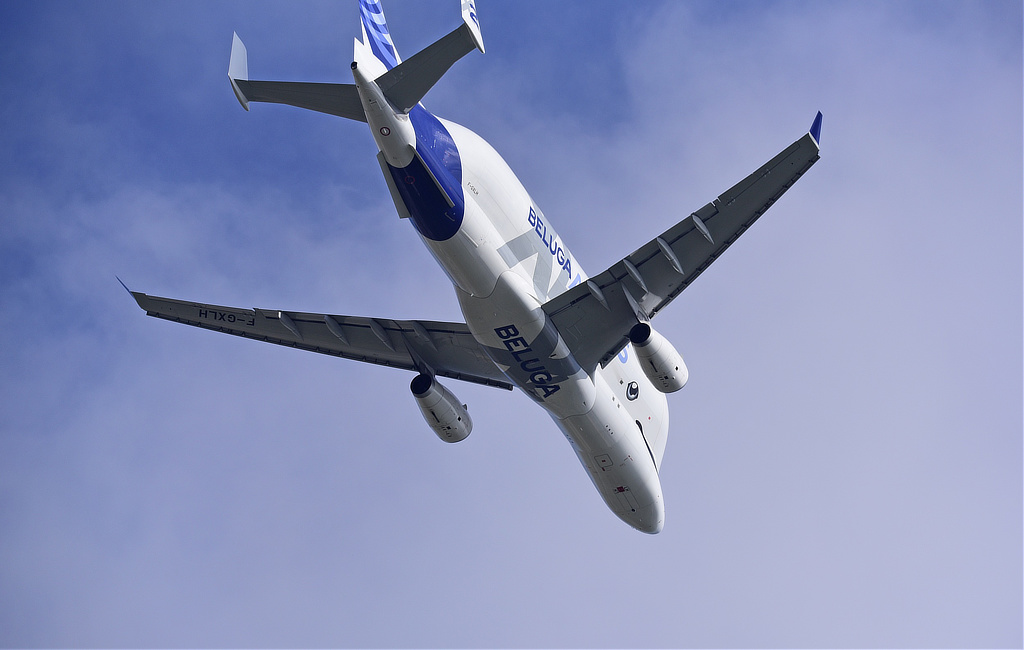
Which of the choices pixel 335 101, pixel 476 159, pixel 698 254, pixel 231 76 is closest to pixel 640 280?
pixel 698 254

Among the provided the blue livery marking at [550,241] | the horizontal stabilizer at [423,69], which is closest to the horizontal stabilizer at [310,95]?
the horizontal stabilizer at [423,69]

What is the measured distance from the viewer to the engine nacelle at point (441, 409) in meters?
23.4

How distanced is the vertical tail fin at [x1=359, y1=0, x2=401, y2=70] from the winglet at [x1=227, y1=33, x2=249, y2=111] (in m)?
2.36

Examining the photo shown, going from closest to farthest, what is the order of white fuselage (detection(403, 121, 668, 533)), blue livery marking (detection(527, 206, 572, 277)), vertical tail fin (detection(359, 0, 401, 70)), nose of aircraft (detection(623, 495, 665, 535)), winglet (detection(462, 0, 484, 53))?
winglet (detection(462, 0, 484, 53)) < vertical tail fin (detection(359, 0, 401, 70)) < white fuselage (detection(403, 121, 668, 533)) < blue livery marking (detection(527, 206, 572, 277)) < nose of aircraft (detection(623, 495, 665, 535))

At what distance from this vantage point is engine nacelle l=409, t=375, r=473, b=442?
23373 millimetres

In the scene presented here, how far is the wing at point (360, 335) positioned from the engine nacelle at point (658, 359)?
15.2ft

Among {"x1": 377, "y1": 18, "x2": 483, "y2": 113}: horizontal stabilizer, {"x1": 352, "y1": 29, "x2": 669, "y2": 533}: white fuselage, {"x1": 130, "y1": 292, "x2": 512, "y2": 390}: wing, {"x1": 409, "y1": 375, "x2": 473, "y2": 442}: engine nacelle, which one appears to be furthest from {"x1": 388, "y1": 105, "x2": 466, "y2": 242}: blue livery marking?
{"x1": 409, "y1": 375, "x2": 473, "y2": 442}: engine nacelle

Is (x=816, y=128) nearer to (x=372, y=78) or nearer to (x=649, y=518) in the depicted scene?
(x=372, y=78)

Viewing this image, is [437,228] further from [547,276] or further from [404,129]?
[547,276]

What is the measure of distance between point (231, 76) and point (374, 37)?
3.32 meters

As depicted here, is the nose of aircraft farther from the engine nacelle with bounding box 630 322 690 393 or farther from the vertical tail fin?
the vertical tail fin

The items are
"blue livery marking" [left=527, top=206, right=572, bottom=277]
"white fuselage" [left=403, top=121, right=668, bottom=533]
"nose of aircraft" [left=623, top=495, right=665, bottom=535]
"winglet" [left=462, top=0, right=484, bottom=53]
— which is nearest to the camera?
"winglet" [left=462, top=0, right=484, bottom=53]

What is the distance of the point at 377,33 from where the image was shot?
1905cm

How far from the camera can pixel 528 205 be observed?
2047 cm
